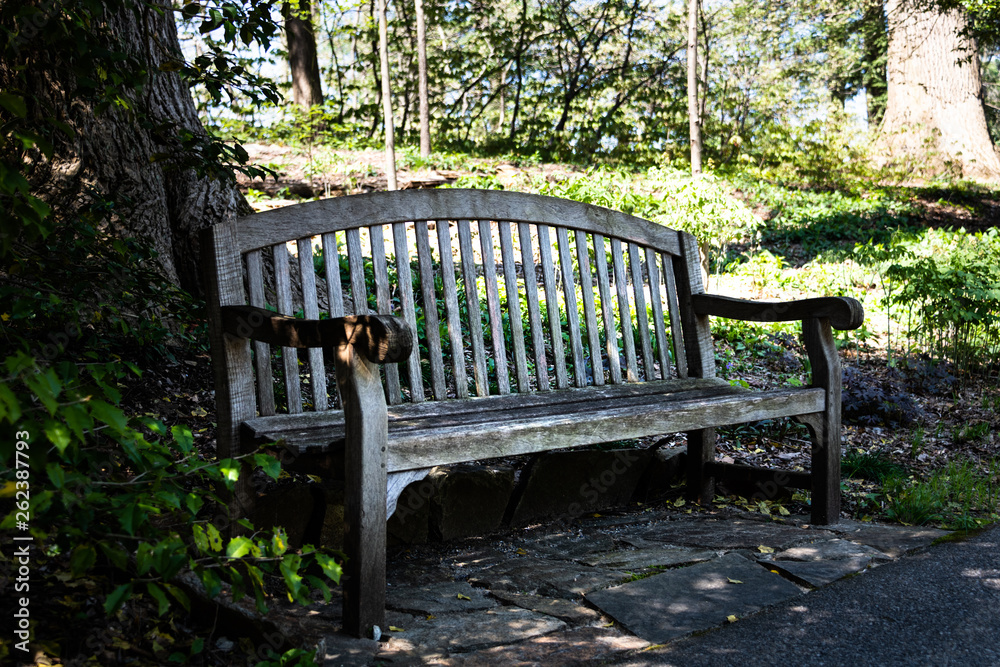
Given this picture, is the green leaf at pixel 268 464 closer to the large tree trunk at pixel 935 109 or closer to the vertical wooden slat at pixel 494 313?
the vertical wooden slat at pixel 494 313

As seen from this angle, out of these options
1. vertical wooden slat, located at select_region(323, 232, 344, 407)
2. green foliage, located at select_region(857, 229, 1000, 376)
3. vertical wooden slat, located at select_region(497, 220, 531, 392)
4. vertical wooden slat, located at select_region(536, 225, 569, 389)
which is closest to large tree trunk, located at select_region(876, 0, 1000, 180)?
green foliage, located at select_region(857, 229, 1000, 376)

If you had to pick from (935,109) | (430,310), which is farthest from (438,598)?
(935,109)

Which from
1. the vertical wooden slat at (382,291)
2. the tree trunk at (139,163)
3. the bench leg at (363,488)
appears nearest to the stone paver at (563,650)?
the bench leg at (363,488)

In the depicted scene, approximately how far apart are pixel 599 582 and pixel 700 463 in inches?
44.8

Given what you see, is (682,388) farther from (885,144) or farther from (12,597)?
(885,144)

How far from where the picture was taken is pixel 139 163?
3.63 metres

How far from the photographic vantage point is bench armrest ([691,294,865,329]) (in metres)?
2.88

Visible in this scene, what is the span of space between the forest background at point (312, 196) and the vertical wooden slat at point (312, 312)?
1.11 ft

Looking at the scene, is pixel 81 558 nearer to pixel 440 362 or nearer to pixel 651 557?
pixel 440 362

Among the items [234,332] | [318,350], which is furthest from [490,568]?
[234,332]

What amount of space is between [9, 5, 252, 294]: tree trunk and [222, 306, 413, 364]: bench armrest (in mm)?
864

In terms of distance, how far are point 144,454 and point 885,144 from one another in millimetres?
16463

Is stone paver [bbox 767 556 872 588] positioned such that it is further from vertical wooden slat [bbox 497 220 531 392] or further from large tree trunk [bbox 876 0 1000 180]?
large tree trunk [bbox 876 0 1000 180]

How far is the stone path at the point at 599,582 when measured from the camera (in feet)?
6.31
